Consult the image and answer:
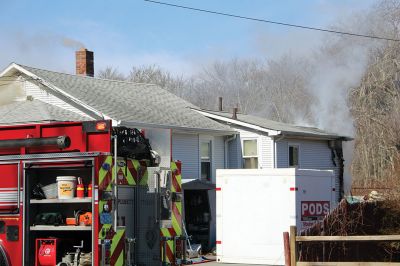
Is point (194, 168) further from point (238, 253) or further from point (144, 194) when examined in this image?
point (144, 194)

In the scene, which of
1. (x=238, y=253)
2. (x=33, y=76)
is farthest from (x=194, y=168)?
(x=238, y=253)

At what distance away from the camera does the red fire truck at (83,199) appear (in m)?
9.27

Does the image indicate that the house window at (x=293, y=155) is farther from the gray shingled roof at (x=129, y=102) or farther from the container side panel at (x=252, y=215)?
the container side panel at (x=252, y=215)

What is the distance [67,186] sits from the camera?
952 centimetres

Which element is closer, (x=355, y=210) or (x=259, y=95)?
(x=355, y=210)

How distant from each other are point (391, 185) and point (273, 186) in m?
2.20

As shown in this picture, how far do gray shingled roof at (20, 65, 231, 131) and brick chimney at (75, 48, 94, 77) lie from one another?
1707 millimetres

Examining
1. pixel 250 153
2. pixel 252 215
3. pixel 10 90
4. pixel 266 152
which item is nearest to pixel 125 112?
pixel 10 90

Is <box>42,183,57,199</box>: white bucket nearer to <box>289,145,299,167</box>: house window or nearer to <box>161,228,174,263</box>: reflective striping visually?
<box>161,228,174,263</box>: reflective striping

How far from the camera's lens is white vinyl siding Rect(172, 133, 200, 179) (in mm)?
21422

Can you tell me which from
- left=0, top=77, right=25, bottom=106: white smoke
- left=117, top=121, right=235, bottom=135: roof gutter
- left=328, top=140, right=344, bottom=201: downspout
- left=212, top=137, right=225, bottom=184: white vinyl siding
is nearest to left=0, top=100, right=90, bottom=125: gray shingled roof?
left=0, top=77, right=25, bottom=106: white smoke

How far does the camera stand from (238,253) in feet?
44.5

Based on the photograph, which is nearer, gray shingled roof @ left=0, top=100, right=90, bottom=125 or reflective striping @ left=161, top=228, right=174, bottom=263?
reflective striping @ left=161, top=228, right=174, bottom=263

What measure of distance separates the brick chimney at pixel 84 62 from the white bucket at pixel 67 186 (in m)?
17.2
